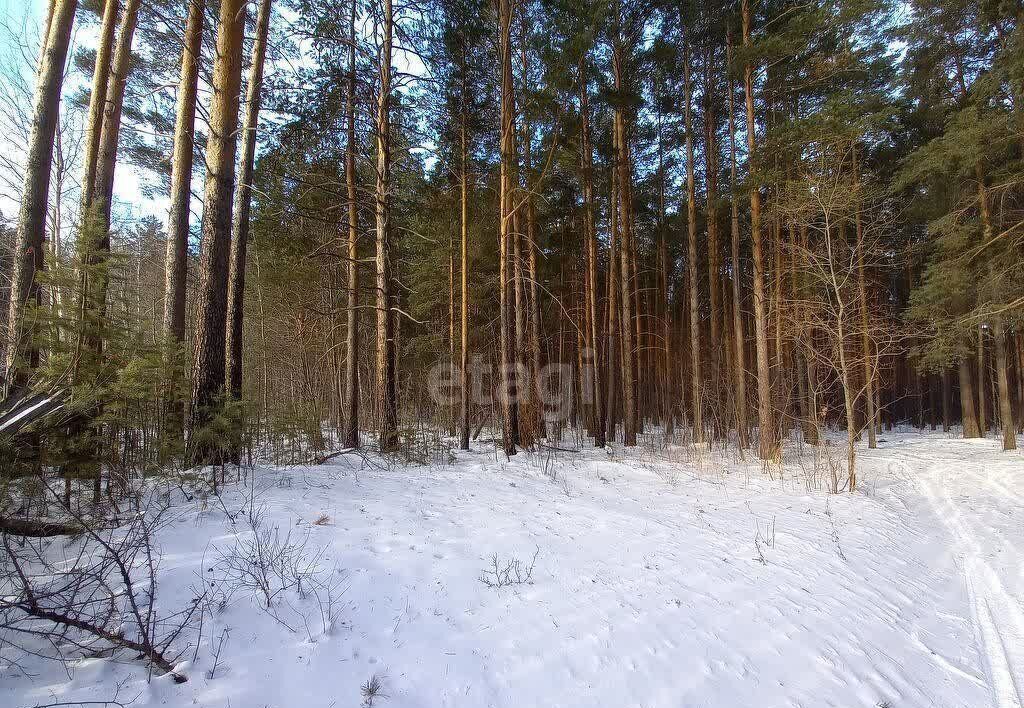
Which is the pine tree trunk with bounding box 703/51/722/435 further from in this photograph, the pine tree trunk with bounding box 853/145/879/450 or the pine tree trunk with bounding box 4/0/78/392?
the pine tree trunk with bounding box 4/0/78/392

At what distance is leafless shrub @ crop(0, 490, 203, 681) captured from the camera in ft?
6.75

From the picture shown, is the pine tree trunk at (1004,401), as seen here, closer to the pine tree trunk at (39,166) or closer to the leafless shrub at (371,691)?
the leafless shrub at (371,691)

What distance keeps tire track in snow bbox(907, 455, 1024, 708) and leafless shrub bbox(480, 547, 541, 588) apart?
2935 millimetres

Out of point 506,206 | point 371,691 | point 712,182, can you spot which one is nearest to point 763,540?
point 371,691

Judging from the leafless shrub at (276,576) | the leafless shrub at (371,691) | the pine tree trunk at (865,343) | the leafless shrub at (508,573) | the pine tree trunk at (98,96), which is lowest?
the leafless shrub at (371,691)

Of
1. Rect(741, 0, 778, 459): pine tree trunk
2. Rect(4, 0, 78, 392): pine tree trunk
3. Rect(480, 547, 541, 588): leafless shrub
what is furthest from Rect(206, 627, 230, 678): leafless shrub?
Rect(741, 0, 778, 459): pine tree trunk

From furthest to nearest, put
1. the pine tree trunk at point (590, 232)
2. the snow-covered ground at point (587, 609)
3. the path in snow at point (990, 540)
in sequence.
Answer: the pine tree trunk at point (590, 232) → the path in snow at point (990, 540) → the snow-covered ground at point (587, 609)

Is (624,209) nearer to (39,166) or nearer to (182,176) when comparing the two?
(182,176)

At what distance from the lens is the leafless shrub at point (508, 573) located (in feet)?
10.7

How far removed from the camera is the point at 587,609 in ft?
9.80

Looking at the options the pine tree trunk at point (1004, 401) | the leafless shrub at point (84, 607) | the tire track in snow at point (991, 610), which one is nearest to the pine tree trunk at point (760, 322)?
the tire track in snow at point (991, 610)

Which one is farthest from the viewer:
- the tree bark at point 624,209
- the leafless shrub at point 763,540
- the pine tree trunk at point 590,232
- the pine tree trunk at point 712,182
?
the pine tree trunk at point 712,182

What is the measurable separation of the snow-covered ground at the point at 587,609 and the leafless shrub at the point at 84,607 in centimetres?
11

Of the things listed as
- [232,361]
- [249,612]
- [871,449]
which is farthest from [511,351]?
[871,449]
